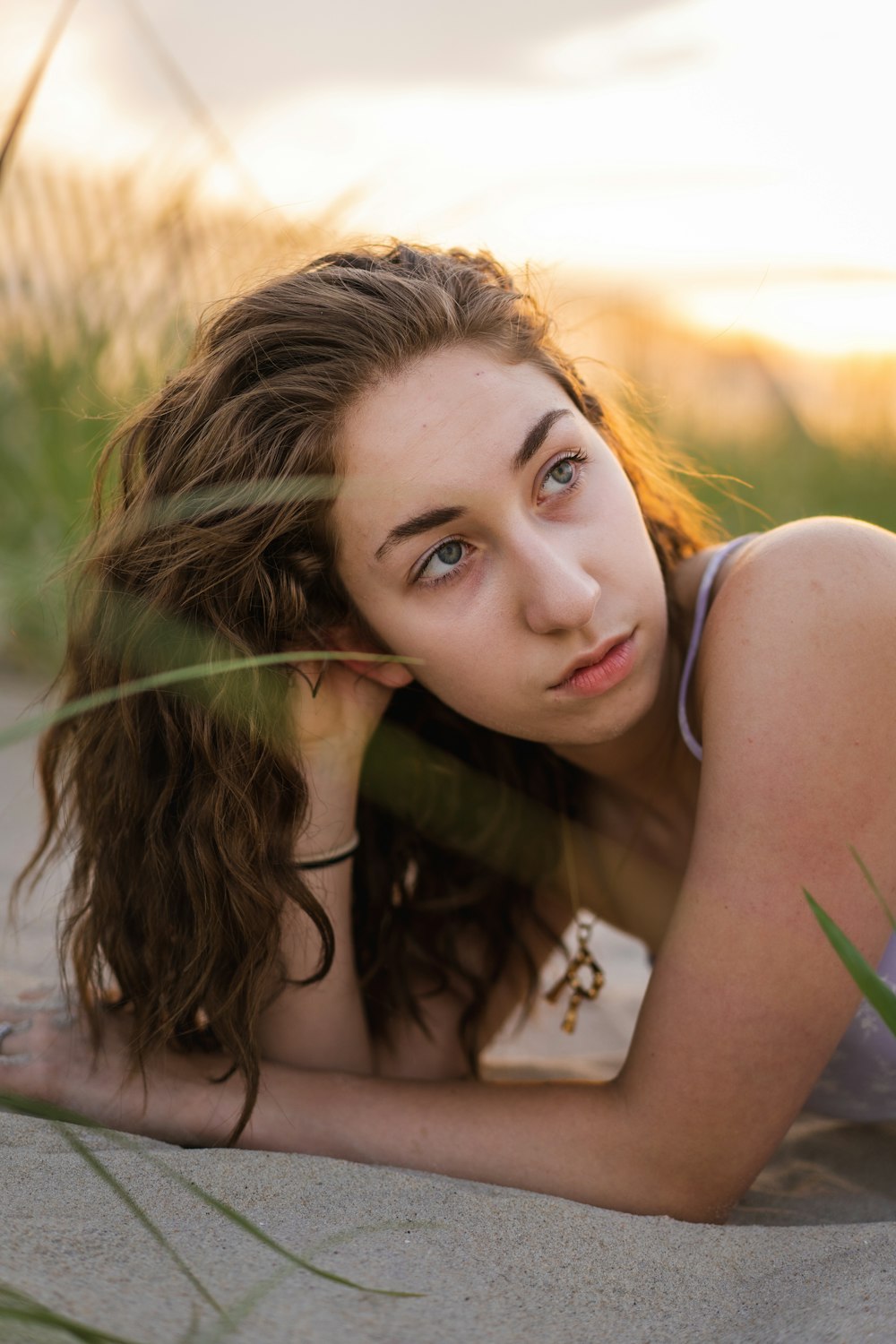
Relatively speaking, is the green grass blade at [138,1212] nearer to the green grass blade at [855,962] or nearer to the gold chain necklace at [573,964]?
the green grass blade at [855,962]

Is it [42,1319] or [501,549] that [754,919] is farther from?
[42,1319]

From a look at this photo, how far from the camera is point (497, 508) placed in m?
1.56

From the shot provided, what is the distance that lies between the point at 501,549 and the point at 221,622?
45 centimetres

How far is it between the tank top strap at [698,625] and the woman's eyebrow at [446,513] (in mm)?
337

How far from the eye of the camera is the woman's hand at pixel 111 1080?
1664 mm

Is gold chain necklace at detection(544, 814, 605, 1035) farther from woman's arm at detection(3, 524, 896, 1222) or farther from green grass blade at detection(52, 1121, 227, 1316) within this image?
green grass blade at detection(52, 1121, 227, 1316)

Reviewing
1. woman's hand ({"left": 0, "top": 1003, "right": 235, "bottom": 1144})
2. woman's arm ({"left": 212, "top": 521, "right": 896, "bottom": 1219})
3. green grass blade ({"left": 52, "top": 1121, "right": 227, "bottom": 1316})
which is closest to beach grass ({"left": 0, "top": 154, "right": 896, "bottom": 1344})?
woman's hand ({"left": 0, "top": 1003, "right": 235, "bottom": 1144})

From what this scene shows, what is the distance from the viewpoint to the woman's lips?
5.27ft

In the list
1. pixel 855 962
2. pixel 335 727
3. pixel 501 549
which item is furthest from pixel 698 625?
pixel 855 962

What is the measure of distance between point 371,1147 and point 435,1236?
35cm

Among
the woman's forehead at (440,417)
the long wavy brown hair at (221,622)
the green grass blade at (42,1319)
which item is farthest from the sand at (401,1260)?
the woman's forehead at (440,417)

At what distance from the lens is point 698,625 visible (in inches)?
68.6

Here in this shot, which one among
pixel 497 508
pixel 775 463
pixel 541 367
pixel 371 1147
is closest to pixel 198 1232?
pixel 371 1147

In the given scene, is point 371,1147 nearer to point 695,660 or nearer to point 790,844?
point 790,844
